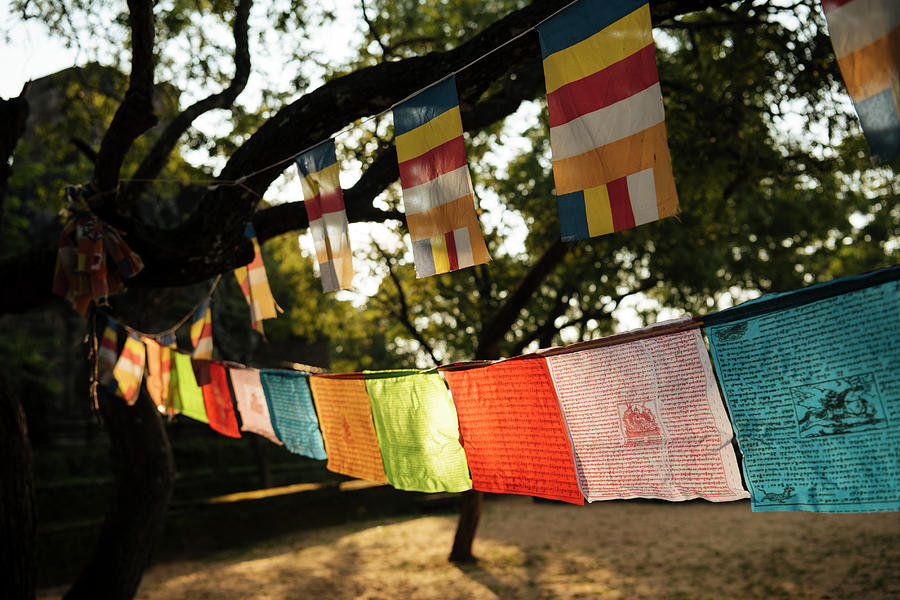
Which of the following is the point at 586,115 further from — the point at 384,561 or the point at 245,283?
the point at 384,561

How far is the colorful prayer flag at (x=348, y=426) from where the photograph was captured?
4570 mm

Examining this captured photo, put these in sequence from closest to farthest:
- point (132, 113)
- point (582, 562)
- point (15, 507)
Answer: point (132, 113)
point (15, 507)
point (582, 562)

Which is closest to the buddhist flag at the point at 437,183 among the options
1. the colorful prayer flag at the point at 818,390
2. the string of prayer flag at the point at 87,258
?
the colorful prayer flag at the point at 818,390

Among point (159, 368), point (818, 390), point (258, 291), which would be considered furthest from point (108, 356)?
point (818, 390)

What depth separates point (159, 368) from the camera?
6922mm

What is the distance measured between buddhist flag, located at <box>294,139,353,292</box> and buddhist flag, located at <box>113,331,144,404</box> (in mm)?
3299

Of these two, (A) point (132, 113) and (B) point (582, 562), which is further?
(B) point (582, 562)

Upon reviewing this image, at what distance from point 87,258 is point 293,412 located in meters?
2.01

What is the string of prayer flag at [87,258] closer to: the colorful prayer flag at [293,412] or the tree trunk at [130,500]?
the colorful prayer flag at [293,412]

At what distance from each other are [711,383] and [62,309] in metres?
17.2

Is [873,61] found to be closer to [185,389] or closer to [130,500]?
[185,389]

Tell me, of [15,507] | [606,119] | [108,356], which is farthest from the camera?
[108,356]

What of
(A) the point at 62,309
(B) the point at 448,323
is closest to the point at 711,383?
(B) the point at 448,323

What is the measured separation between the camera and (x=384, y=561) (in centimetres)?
1049
